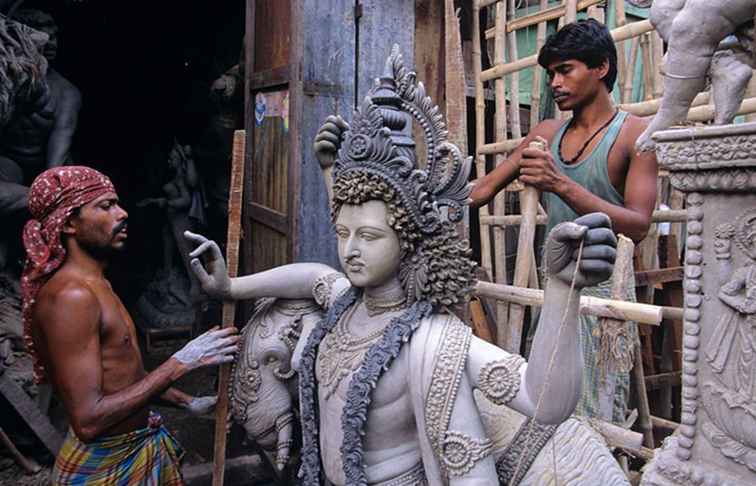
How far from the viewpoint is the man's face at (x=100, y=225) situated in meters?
2.28

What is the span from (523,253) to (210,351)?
1.33m

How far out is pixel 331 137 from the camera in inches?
87.4

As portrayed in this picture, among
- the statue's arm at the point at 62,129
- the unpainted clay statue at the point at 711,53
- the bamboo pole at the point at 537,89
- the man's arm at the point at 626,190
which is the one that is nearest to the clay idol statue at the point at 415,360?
the man's arm at the point at 626,190

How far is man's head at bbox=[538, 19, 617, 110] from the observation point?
2.49 m

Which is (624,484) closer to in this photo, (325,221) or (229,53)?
(325,221)

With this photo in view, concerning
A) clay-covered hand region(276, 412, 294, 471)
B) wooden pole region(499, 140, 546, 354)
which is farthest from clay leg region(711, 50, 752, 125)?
clay-covered hand region(276, 412, 294, 471)

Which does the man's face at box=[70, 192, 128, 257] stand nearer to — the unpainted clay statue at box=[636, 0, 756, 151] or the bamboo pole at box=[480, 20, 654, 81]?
the unpainted clay statue at box=[636, 0, 756, 151]

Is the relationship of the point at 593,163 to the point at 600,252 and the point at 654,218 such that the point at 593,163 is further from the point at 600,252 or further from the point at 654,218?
the point at 600,252

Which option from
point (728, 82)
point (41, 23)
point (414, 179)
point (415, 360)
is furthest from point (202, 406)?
point (41, 23)

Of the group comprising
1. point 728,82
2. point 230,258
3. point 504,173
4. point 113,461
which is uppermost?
Result: point 728,82

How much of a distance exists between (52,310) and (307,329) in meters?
0.89

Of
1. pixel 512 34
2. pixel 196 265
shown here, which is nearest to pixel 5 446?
pixel 196 265

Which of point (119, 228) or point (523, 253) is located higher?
point (119, 228)

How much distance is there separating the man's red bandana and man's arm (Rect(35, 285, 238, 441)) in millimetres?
137
